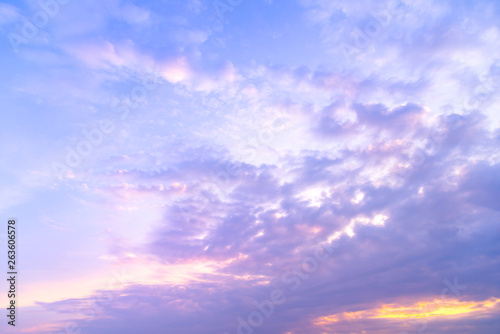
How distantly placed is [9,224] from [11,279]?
32.8ft

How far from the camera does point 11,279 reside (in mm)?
52938

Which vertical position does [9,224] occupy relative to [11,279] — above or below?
above

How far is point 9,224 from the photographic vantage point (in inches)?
2039
